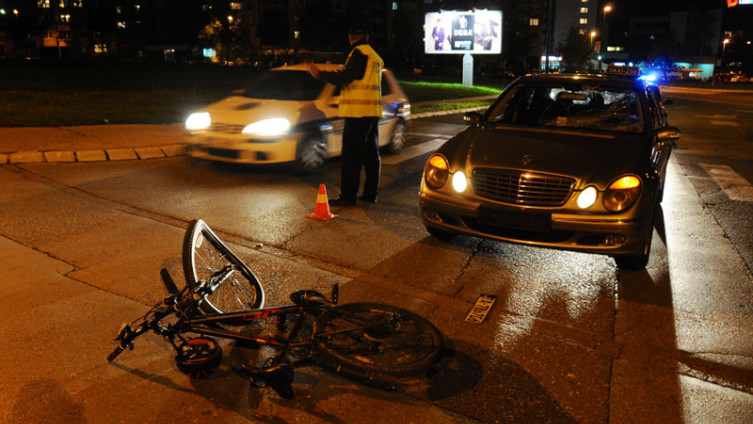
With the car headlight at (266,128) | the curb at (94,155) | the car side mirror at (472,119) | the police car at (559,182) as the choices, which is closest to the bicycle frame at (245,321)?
the police car at (559,182)

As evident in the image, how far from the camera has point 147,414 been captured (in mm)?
→ 3061

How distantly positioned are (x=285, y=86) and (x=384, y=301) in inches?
229

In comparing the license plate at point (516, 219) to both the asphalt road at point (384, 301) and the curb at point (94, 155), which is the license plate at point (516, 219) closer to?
the asphalt road at point (384, 301)

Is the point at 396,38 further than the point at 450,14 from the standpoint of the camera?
Yes

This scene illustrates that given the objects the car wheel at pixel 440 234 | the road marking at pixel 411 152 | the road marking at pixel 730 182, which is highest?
the car wheel at pixel 440 234

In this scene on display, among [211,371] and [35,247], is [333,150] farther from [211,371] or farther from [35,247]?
[211,371]

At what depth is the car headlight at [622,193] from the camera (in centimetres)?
484

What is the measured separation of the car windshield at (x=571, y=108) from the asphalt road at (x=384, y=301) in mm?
1350

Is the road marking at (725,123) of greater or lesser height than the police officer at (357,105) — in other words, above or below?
below

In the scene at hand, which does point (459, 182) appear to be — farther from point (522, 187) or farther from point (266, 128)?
point (266, 128)

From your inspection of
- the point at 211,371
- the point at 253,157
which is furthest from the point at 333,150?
the point at 211,371

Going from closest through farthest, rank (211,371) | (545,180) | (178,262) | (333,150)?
1. (211,371)
2. (545,180)
3. (178,262)
4. (333,150)

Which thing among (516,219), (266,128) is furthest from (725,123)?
(516,219)

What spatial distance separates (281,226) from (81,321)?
8.62 feet
